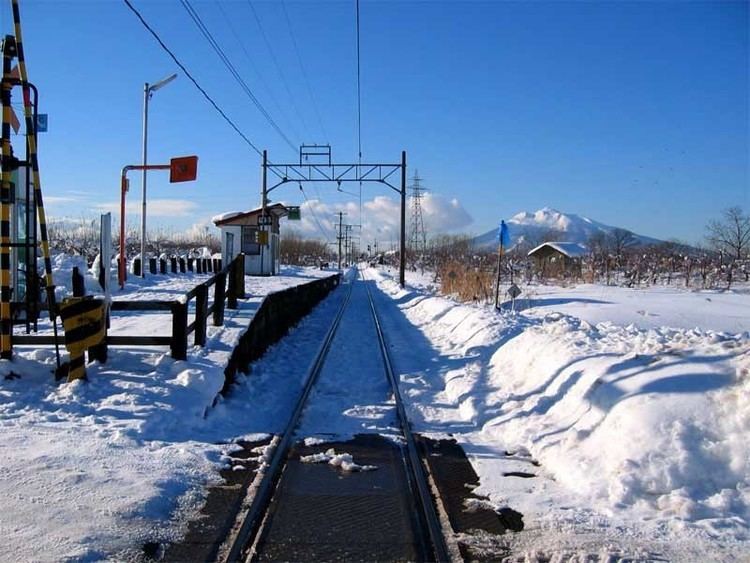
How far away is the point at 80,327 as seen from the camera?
24.1ft

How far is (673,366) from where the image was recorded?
6.24m

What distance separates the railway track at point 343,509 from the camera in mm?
4020

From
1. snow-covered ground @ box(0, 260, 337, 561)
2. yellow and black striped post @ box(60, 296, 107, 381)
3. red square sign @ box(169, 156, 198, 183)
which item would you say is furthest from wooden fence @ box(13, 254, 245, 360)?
red square sign @ box(169, 156, 198, 183)

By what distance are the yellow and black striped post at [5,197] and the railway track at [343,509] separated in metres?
3.46

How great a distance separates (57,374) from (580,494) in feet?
18.5

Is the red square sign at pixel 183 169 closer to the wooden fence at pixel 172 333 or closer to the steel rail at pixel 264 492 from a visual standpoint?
the wooden fence at pixel 172 333

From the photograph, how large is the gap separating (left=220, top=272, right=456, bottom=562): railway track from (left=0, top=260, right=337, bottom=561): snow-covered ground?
1.65ft

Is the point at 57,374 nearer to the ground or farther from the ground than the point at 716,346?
nearer to the ground

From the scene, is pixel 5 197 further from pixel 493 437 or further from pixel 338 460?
pixel 493 437

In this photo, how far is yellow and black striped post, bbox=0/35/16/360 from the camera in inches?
288

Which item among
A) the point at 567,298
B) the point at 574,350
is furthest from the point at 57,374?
the point at 567,298

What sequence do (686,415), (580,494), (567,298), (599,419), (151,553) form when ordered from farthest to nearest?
(567,298) → (599,419) → (686,415) → (580,494) → (151,553)

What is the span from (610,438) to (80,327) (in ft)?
18.9

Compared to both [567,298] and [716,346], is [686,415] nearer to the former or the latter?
[716,346]
